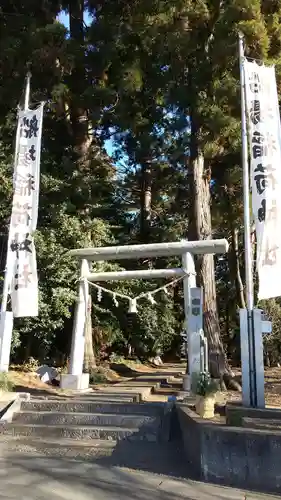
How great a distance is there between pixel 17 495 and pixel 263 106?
6702 millimetres

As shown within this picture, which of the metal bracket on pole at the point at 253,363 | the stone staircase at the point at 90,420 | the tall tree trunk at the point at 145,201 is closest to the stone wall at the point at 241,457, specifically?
the metal bracket on pole at the point at 253,363

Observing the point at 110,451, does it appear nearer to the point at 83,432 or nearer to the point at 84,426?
the point at 83,432

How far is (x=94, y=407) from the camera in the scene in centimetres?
743

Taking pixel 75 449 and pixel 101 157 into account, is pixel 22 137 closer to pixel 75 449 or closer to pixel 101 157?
pixel 75 449

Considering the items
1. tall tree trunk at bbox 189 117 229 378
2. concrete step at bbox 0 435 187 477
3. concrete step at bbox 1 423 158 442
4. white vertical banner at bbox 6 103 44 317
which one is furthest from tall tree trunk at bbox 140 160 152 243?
concrete step at bbox 0 435 187 477

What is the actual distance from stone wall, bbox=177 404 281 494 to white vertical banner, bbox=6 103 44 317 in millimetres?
4518

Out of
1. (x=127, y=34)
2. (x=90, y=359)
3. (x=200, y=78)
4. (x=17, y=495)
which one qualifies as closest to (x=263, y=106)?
(x=200, y=78)

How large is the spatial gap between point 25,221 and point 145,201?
10.6m

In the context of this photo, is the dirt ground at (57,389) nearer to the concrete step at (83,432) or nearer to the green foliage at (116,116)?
the green foliage at (116,116)

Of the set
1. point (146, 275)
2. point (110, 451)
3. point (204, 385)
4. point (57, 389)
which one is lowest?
point (110, 451)

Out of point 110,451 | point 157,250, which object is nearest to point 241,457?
point 110,451

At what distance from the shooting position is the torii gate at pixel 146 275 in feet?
29.0

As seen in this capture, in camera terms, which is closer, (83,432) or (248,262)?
(83,432)

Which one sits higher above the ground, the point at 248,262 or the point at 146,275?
the point at 146,275
